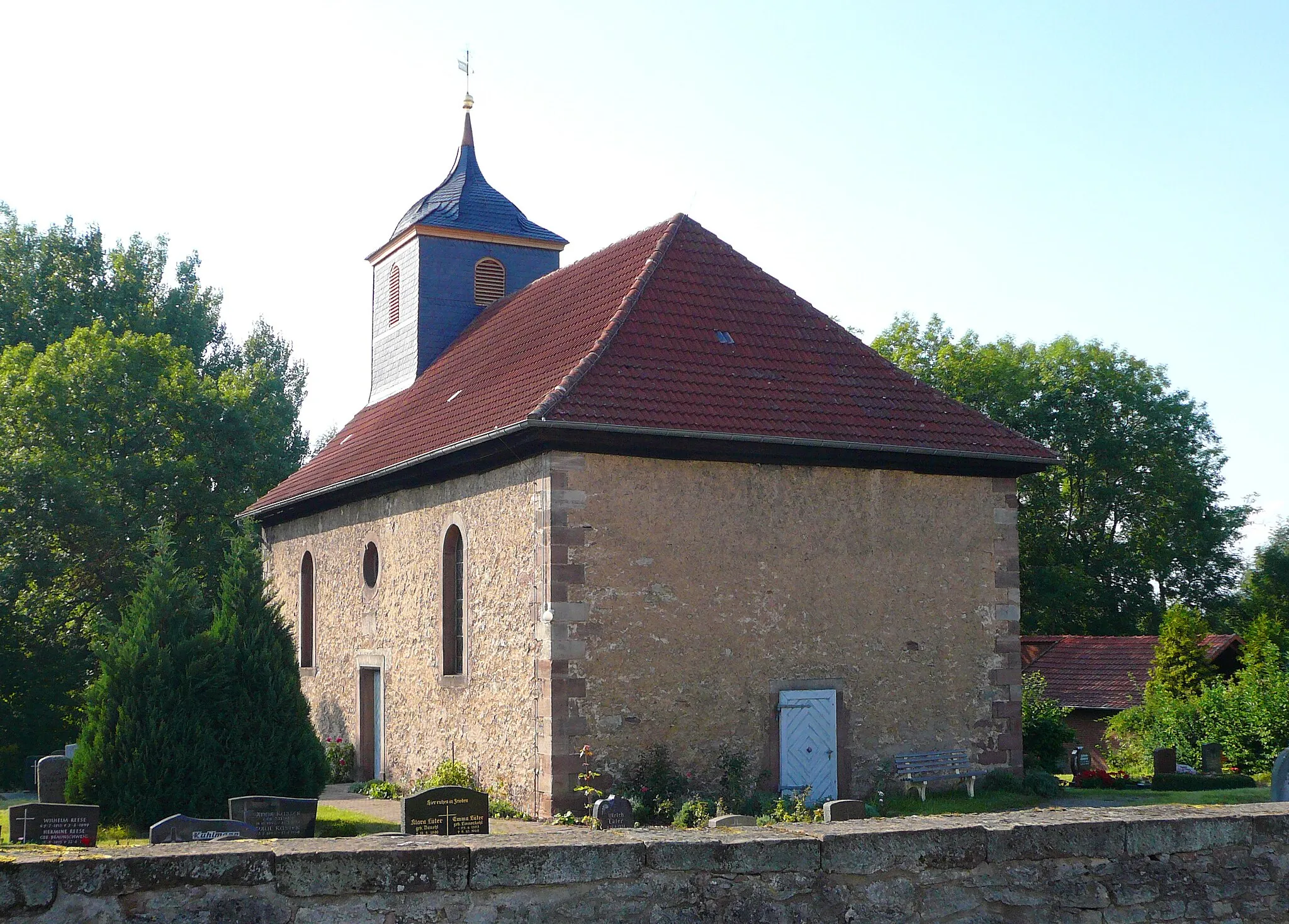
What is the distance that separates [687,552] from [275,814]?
569 centimetres

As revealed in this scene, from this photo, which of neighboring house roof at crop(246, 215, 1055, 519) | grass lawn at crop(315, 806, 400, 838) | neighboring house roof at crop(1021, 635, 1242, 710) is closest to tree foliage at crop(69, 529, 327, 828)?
grass lawn at crop(315, 806, 400, 838)

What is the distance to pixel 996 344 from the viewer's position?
1879 inches

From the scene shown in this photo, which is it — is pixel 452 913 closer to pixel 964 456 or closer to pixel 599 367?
pixel 599 367

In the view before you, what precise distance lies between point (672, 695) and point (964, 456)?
4.90m

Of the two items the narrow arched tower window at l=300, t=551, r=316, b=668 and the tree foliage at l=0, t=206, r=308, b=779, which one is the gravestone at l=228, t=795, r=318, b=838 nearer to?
the narrow arched tower window at l=300, t=551, r=316, b=668

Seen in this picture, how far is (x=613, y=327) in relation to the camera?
16422mm

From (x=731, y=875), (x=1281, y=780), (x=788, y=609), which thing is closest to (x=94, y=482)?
(x=788, y=609)

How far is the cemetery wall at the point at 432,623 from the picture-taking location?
50.8ft

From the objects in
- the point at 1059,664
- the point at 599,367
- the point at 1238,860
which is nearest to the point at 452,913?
the point at 1238,860

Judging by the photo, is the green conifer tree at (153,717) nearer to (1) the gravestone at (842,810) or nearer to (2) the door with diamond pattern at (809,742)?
(2) the door with diamond pattern at (809,742)

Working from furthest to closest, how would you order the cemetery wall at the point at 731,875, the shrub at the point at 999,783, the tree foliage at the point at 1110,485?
1. the tree foliage at the point at 1110,485
2. the shrub at the point at 999,783
3. the cemetery wall at the point at 731,875

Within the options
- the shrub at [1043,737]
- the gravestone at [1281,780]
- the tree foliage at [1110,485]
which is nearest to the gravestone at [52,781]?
the gravestone at [1281,780]

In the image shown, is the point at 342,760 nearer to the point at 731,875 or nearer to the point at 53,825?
the point at 53,825

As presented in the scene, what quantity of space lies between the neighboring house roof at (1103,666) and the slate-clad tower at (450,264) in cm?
1668
